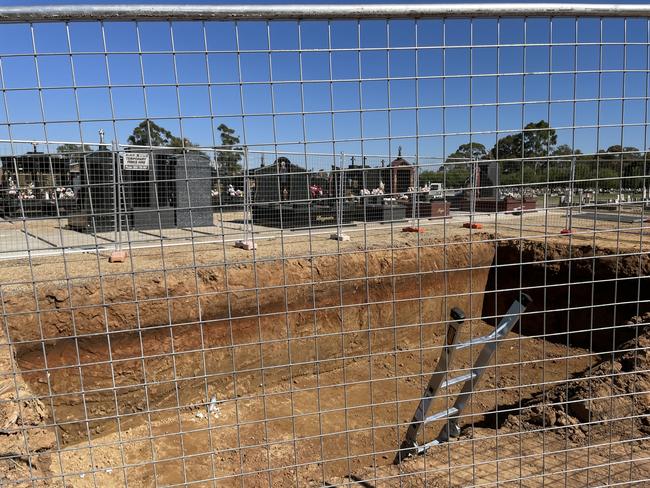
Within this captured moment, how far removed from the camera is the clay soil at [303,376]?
3.16 metres

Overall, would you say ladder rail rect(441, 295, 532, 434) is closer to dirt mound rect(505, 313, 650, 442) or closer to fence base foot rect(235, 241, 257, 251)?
dirt mound rect(505, 313, 650, 442)

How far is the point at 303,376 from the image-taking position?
791 centimetres

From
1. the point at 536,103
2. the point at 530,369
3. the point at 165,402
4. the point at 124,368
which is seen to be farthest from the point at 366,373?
the point at 536,103

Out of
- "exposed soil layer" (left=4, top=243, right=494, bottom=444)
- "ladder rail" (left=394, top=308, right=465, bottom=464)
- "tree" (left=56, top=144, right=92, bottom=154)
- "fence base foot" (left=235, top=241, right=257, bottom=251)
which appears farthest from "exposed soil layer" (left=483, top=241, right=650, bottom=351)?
"tree" (left=56, top=144, right=92, bottom=154)

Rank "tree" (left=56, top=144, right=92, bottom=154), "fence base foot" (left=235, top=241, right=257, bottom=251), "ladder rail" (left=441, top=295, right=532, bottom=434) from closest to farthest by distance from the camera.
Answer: "tree" (left=56, top=144, right=92, bottom=154), "ladder rail" (left=441, top=295, right=532, bottom=434), "fence base foot" (left=235, top=241, right=257, bottom=251)

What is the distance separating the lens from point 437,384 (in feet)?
12.9

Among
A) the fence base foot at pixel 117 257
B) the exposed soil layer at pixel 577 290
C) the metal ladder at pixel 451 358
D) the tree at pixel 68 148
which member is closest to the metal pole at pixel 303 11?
the tree at pixel 68 148

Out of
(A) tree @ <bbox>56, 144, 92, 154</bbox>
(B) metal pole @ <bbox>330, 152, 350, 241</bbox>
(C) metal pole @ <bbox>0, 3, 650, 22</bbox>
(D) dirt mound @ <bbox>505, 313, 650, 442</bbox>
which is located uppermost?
(C) metal pole @ <bbox>0, 3, 650, 22</bbox>

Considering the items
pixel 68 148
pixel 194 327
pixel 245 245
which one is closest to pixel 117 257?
pixel 194 327

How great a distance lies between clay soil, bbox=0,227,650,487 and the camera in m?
3.16

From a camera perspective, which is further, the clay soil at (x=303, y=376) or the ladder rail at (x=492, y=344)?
the ladder rail at (x=492, y=344)

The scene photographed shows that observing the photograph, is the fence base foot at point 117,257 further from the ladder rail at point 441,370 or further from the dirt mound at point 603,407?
the dirt mound at point 603,407

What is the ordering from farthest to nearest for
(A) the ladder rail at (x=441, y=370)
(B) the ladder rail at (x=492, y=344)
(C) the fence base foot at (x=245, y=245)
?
(C) the fence base foot at (x=245, y=245)
(A) the ladder rail at (x=441, y=370)
(B) the ladder rail at (x=492, y=344)

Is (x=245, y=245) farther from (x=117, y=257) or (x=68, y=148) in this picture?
(x=68, y=148)
